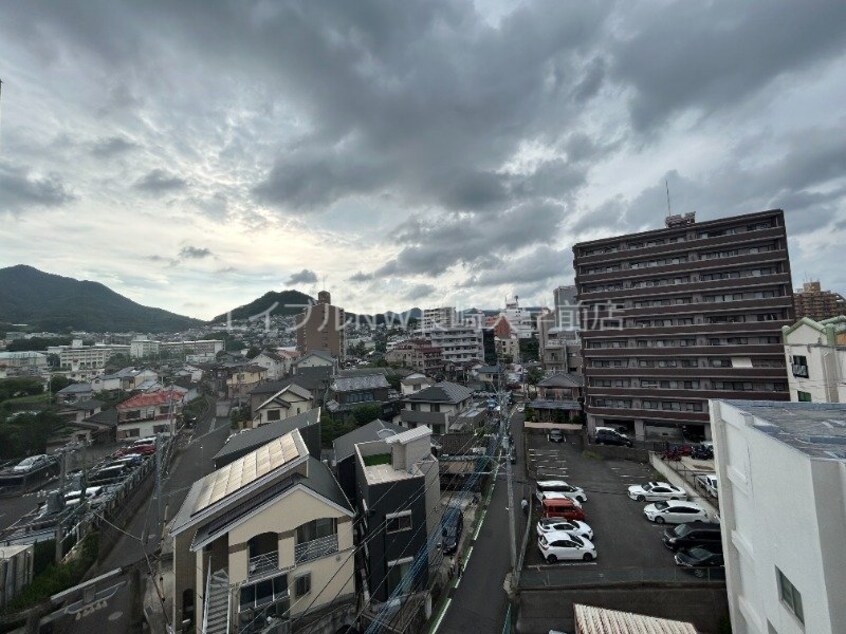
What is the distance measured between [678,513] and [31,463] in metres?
43.8

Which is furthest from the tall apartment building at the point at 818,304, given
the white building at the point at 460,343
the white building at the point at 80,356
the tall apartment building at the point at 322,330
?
the white building at the point at 80,356

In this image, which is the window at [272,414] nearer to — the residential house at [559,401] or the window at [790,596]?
the residential house at [559,401]

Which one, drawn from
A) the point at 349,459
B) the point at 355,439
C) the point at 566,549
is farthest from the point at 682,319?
the point at 349,459

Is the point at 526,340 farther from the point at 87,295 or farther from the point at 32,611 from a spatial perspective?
the point at 87,295

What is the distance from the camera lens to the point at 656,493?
62.2ft

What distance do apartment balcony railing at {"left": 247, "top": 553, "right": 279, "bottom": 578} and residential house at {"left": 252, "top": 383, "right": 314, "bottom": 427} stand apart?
23.4 meters

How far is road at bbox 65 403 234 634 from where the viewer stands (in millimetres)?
13469

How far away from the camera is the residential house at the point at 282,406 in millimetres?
34188

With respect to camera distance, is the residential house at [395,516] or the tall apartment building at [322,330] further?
the tall apartment building at [322,330]

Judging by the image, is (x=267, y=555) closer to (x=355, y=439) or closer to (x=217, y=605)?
(x=217, y=605)

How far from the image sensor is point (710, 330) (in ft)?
99.3

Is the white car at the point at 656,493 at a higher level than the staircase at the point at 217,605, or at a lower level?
lower

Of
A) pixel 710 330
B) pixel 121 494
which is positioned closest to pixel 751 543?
pixel 710 330

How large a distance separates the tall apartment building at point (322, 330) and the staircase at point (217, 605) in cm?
7075
